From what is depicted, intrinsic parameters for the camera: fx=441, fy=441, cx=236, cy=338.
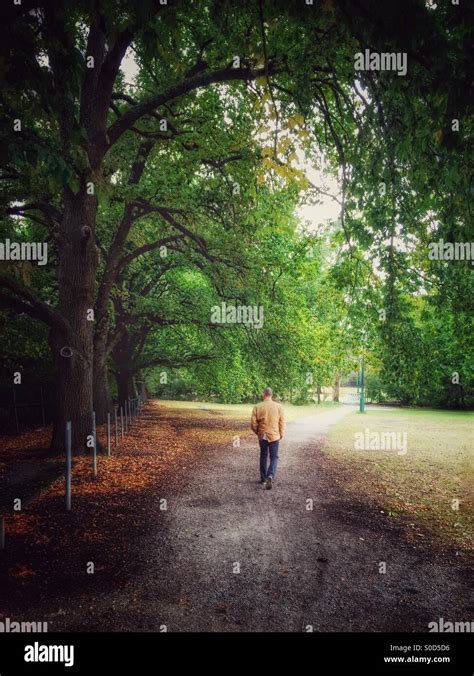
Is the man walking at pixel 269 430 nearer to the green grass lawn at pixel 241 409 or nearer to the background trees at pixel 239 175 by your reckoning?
the background trees at pixel 239 175

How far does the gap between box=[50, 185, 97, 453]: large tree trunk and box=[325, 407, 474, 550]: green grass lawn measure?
6357 millimetres

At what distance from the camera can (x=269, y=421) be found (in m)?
8.80

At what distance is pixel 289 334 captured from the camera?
52.4 ft

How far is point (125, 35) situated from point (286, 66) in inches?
146

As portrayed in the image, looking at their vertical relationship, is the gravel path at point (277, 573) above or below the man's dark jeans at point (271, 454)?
below

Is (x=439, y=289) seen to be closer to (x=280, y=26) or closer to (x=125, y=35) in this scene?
(x=280, y=26)

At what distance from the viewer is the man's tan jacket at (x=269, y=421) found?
878 centimetres

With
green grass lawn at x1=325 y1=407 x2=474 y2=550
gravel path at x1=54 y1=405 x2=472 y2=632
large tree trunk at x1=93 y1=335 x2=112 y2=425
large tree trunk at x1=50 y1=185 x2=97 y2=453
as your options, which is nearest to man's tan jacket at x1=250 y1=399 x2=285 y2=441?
gravel path at x1=54 y1=405 x2=472 y2=632

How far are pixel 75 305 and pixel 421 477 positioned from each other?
357 inches

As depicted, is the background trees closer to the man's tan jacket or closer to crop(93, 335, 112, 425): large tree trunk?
crop(93, 335, 112, 425): large tree trunk

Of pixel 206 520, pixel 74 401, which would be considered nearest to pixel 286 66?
pixel 206 520

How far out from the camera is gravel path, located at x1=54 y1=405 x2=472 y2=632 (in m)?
4.00

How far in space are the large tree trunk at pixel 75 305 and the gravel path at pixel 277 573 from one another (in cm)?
359

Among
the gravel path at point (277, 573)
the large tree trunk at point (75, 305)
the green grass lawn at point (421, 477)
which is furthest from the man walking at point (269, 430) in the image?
the large tree trunk at point (75, 305)
